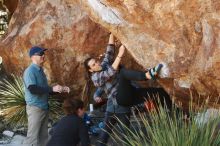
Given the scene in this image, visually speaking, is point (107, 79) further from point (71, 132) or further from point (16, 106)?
point (16, 106)

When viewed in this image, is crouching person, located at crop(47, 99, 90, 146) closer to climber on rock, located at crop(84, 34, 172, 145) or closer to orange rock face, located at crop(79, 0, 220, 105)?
climber on rock, located at crop(84, 34, 172, 145)

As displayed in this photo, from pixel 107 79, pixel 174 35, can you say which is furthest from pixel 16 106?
pixel 174 35

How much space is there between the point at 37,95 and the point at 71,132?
6.73ft

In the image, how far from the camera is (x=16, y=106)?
1143 centimetres

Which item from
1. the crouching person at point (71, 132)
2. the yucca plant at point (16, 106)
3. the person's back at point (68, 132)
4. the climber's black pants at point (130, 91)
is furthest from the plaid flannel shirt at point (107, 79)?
the yucca plant at point (16, 106)

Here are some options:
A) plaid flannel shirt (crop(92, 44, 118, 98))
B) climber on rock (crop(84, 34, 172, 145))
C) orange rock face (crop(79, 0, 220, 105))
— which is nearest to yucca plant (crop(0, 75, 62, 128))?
→ climber on rock (crop(84, 34, 172, 145))

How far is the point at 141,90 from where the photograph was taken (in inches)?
315

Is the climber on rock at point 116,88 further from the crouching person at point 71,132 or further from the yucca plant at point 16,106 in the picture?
the yucca plant at point 16,106

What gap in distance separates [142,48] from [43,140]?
224 centimetres

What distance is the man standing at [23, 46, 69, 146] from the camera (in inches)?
319

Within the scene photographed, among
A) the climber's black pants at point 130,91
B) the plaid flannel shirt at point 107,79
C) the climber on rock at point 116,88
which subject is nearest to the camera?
the climber's black pants at point 130,91

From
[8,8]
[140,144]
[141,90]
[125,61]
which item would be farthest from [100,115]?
[8,8]

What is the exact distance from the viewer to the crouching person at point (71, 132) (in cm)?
638

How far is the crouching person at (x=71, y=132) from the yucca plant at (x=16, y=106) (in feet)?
15.7
